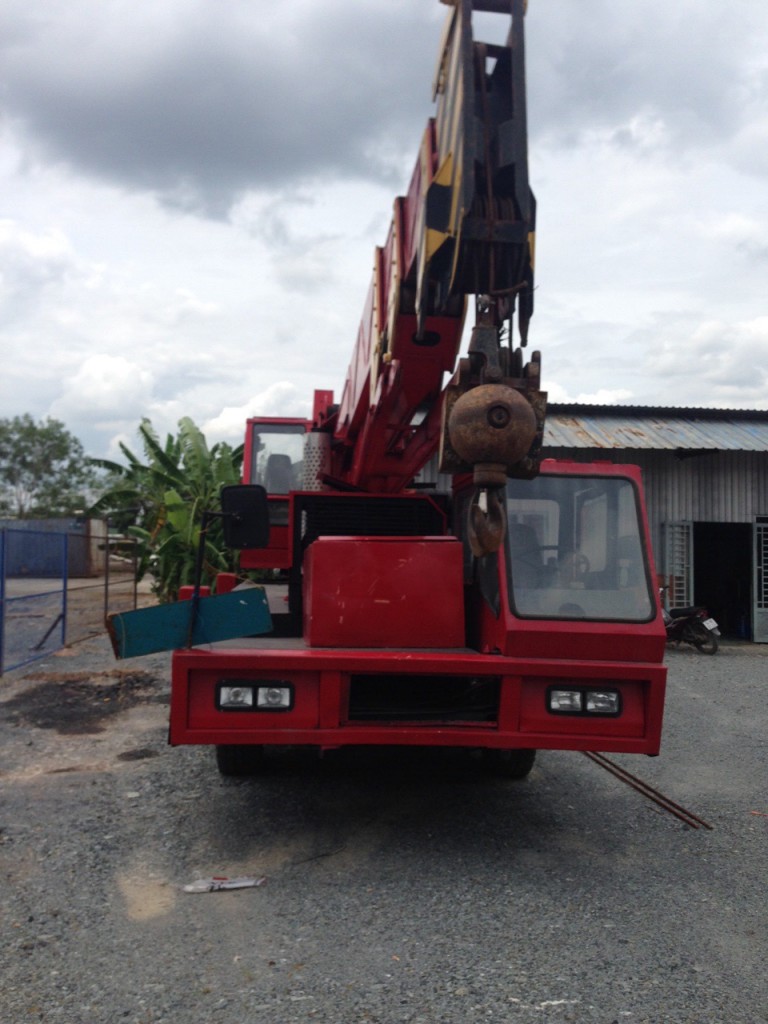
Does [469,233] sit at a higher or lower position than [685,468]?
lower

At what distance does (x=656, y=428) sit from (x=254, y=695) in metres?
13.8

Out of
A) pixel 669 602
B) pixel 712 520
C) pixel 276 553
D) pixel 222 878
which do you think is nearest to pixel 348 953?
pixel 222 878

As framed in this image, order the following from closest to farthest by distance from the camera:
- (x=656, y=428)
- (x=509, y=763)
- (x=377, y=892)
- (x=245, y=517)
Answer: (x=377, y=892) < (x=245, y=517) < (x=509, y=763) < (x=656, y=428)

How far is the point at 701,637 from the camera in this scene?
48.8 feet

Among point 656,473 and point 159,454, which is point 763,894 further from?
Answer: point 159,454

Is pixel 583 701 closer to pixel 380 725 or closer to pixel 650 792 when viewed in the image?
pixel 380 725

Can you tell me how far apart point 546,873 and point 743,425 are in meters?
14.7

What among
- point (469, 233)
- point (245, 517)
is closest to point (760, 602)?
point (245, 517)

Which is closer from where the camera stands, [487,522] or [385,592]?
[487,522]

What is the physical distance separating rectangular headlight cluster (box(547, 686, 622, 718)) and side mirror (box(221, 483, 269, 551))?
1730mm

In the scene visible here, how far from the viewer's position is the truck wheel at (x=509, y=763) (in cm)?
604

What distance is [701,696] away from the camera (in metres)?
10.7

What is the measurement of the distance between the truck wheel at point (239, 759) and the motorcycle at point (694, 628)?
1030 centimetres

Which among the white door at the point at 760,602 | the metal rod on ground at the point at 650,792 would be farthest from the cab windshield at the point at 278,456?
the white door at the point at 760,602
